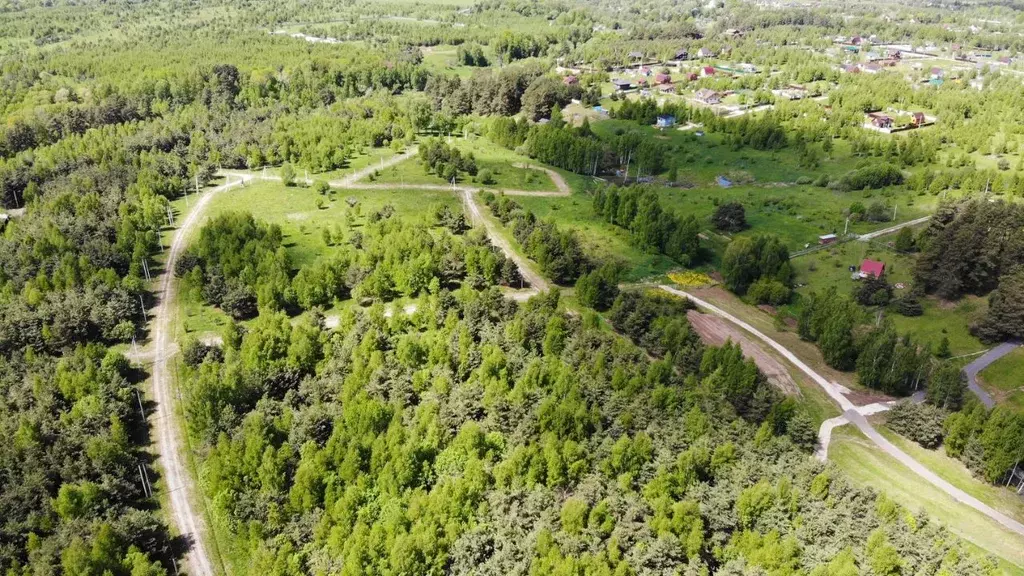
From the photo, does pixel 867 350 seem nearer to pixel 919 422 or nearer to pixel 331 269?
pixel 919 422

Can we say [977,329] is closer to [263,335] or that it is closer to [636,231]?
[636,231]

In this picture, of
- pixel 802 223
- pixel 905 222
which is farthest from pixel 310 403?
pixel 905 222

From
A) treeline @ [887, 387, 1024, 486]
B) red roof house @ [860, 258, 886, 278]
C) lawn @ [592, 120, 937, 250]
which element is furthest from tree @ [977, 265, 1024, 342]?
lawn @ [592, 120, 937, 250]

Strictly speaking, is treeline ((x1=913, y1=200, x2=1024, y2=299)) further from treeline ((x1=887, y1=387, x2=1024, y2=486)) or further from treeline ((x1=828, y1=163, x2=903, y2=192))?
treeline ((x1=828, y1=163, x2=903, y2=192))

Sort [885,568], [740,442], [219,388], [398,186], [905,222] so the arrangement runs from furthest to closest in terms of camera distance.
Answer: [398,186], [905,222], [219,388], [740,442], [885,568]

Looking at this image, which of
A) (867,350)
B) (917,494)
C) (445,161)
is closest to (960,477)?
(917,494)

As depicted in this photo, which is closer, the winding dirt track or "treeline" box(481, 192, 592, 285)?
the winding dirt track
